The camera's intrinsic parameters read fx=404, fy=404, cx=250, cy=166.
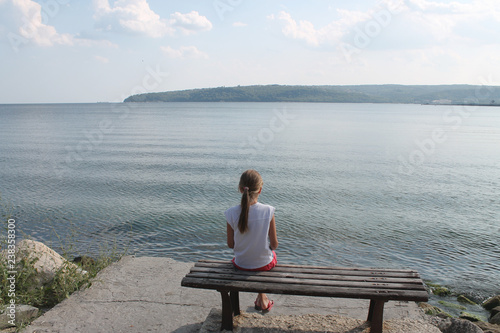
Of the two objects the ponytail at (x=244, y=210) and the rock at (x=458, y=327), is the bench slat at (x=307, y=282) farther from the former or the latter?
the rock at (x=458, y=327)

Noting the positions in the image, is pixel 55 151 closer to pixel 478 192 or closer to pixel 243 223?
pixel 478 192

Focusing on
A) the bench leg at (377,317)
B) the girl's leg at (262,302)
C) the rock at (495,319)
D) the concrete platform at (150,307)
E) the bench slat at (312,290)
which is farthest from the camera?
the rock at (495,319)

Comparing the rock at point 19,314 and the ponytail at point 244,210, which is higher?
the ponytail at point 244,210

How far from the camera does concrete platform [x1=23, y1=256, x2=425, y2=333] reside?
4.99 m

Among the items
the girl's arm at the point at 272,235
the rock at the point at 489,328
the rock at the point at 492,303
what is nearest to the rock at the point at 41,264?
the girl's arm at the point at 272,235

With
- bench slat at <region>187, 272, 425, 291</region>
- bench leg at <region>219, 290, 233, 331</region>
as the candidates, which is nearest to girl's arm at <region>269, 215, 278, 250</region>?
bench slat at <region>187, 272, 425, 291</region>

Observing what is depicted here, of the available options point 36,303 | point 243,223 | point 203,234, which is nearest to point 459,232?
point 203,234

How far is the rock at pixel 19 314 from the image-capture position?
15.8 feet

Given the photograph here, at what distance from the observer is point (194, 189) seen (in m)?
17.2

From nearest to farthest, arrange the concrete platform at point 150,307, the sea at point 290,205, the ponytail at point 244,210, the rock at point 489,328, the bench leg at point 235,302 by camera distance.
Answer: the ponytail at point 244,210
the bench leg at point 235,302
the concrete platform at point 150,307
the rock at point 489,328
the sea at point 290,205

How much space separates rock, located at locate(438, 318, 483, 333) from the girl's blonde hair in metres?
Result: 3.40

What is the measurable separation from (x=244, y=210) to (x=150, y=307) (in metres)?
2.19

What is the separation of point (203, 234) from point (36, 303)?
630 cm

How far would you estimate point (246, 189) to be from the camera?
4461mm
